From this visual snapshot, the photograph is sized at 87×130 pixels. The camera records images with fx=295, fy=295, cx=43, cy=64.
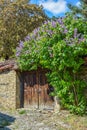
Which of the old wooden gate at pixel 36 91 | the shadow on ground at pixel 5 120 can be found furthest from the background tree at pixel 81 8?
the shadow on ground at pixel 5 120

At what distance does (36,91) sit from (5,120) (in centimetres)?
373

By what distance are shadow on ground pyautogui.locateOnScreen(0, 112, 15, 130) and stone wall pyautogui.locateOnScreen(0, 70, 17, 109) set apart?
2.19 metres

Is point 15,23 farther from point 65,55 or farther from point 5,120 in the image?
point 5,120

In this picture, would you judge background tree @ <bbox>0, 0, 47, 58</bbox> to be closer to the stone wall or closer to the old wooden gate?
the stone wall

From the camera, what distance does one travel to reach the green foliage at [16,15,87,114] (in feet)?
46.1

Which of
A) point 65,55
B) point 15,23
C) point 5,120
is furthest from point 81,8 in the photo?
point 5,120

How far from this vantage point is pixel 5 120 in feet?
44.8

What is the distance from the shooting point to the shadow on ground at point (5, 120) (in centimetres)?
1250

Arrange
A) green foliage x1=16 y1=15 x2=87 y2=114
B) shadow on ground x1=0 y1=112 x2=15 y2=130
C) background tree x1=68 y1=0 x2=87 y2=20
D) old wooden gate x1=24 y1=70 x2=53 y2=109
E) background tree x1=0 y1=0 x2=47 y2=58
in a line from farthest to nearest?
background tree x1=0 y1=0 x2=47 y2=58
background tree x1=68 y1=0 x2=87 y2=20
old wooden gate x1=24 y1=70 x2=53 y2=109
green foliage x1=16 y1=15 x2=87 y2=114
shadow on ground x1=0 y1=112 x2=15 y2=130

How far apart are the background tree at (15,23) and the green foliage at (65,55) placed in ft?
43.2

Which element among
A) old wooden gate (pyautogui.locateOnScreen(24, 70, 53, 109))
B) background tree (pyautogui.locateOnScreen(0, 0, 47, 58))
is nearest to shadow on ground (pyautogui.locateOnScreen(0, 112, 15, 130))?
old wooden gate (pyautogui.locateOnScreen(24, 70, 53, 109))

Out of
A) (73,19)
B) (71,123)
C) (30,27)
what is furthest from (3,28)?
(71,123)

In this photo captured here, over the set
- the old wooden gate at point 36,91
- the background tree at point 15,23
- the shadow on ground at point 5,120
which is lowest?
the shadow on ground at point 5,120

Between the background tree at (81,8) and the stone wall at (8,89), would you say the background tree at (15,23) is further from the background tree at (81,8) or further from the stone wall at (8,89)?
the stone wall at (8,89)
